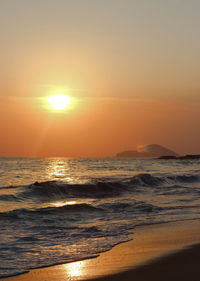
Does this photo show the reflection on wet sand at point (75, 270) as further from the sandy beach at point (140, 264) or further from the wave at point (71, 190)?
the wave at point (71, 190)

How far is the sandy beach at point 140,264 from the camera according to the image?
6285 millimetres

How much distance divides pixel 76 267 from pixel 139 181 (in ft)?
85.6

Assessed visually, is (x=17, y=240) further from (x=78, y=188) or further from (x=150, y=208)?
(x=78, y=188)

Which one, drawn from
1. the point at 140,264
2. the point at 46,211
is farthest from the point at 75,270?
the point at 46,211

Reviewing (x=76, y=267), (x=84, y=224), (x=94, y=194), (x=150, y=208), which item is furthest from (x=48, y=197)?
(x=76, y=267)

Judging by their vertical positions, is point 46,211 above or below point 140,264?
above

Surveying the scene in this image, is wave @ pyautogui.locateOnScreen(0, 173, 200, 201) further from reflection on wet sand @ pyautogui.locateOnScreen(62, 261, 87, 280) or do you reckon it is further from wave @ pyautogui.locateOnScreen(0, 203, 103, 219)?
reflection on wet sand @ pyautogui.locateOnScreen(62, 261, 87, 280)

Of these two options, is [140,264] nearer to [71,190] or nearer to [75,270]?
[75,270]

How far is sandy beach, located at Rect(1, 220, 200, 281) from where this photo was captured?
629 centimetres

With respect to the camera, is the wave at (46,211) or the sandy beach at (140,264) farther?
the wave at (46,211)

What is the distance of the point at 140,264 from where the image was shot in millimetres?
7008

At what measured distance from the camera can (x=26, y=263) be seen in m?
7.44

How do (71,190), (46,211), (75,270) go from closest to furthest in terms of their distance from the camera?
(75,270) → (46,211) → (71,190)

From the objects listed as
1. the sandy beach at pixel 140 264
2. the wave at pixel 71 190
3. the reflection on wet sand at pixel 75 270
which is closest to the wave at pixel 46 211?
the wave at pixel 71 190
